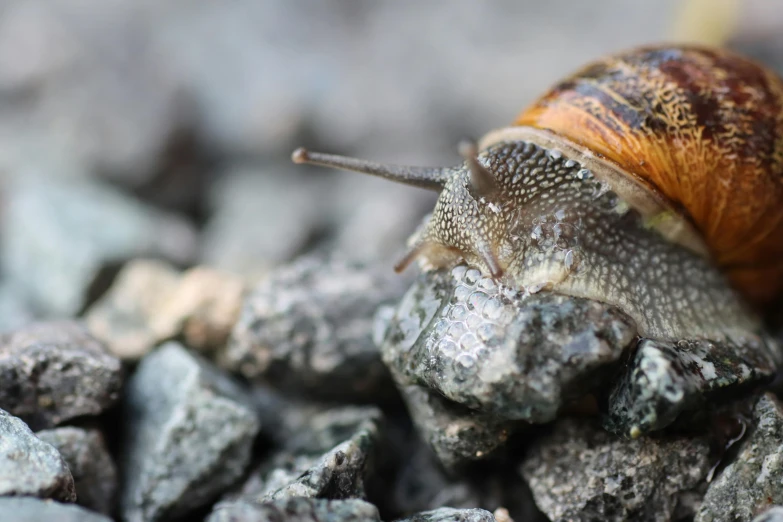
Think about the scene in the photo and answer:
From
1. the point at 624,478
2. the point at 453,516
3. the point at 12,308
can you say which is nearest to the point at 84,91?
the point at 12,308

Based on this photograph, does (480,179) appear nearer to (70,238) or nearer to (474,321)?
(474,321)

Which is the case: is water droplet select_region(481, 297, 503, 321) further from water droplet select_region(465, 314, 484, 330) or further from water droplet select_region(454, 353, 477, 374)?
water droplet select_region(454, 353, 477, 374)

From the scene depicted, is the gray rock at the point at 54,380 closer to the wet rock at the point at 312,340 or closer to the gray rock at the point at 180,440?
the gray rock at the point at 180,440

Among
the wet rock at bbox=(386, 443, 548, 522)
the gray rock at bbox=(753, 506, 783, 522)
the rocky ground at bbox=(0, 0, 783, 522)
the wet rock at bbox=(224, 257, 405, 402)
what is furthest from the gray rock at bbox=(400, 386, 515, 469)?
the gray rock at bbox=(753, 506, 783, 522)

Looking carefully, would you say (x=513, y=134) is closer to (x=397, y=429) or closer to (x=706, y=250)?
(x=706, y=250)

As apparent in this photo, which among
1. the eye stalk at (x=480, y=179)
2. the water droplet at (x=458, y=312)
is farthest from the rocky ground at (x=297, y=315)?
the eye stalk at (x=480, y=179)

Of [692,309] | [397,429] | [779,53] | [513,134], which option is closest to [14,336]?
[397,429]
